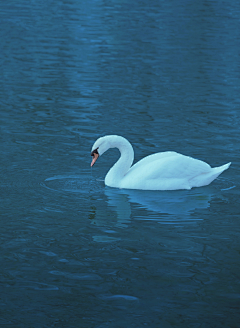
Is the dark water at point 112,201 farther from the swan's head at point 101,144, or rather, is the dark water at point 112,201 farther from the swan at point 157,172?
the swan's head at point 101,144

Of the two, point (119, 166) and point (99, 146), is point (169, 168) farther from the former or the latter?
point (99, 146)

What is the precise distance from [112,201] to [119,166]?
0.98 meters

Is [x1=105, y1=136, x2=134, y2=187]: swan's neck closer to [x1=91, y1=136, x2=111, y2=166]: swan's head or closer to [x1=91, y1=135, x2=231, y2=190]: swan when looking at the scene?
[x1=91, y1=135, x2=231, y2=190]: swan

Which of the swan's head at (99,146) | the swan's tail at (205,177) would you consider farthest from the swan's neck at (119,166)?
the swan's tail at (205,177)

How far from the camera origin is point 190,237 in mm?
9773

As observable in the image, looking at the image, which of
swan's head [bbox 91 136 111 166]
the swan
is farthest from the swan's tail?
swan's head [bbox 91 136 111 166]

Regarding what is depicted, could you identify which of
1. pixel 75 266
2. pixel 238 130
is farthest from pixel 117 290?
pixel 238 130

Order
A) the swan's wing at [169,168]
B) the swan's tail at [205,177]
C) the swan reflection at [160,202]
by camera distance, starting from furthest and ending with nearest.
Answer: the swan's tail at [205,177]
the swan's wing at [169,168]
the swan reflection at [160,202]

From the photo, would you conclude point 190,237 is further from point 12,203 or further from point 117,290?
point 12,203

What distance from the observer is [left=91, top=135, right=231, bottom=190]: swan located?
38.9 ft

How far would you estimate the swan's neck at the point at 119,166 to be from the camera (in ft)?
39.9

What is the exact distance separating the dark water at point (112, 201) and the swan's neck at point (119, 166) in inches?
A: 10.3

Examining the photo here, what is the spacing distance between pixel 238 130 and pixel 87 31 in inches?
945

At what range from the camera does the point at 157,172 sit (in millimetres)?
11789
